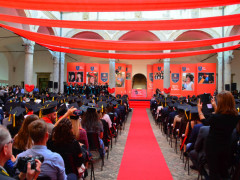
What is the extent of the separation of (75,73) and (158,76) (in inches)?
324

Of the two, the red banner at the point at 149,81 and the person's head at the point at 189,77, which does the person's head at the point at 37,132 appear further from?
the red banner at the point at 149,81

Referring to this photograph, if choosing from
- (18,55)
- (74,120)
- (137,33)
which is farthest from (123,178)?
(18,55)

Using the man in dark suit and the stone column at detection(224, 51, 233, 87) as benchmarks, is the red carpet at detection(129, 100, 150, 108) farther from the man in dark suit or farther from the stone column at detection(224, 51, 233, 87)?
the man in dark suit

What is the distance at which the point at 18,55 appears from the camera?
23.5 metres

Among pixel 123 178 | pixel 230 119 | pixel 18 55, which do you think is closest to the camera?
pixel 230 119

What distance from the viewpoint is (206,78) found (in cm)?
1858

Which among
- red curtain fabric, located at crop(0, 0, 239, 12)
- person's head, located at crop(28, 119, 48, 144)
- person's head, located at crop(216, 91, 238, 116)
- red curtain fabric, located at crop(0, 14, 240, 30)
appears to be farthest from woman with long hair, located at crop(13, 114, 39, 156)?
red curtain fabric, located at crop(0, 14, 240, 30)

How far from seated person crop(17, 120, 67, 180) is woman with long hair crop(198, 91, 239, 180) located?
1.55 metres

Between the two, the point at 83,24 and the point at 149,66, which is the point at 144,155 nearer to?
the point at 83,24

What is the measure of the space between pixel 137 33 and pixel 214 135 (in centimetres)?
1960

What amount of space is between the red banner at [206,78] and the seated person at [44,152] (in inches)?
716

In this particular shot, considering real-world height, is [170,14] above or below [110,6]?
above

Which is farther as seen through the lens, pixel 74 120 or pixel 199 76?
pixel 199 76

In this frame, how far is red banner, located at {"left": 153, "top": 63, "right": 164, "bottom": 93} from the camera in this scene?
21.7 metres
